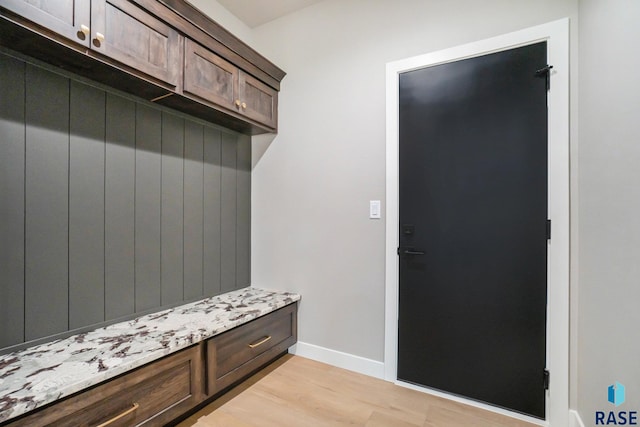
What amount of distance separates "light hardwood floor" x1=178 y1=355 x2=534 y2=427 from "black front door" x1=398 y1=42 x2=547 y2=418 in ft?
0.44

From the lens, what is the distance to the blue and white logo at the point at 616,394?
1.16m

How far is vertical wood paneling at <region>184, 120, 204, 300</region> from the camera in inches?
86.8

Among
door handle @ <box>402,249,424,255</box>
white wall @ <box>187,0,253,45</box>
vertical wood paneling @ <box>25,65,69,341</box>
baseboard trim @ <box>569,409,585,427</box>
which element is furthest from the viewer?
white wall @ <box>187,0,253,45</box>

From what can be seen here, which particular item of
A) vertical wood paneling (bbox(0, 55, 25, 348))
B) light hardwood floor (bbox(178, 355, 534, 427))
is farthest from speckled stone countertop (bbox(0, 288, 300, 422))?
light hardwood floor (bbox(178, 355, 534, 427))

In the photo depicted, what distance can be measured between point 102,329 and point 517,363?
8.01 feet

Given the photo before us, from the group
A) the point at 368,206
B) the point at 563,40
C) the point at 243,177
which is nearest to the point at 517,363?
the point at 368,206

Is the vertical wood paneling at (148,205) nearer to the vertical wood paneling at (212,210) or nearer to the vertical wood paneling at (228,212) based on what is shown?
the vertical wood paneling at (212,210)

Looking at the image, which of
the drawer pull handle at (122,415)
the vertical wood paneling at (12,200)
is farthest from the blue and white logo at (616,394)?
the vertical wood paneling at (12,200)

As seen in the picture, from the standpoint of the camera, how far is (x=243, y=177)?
8.89 ft

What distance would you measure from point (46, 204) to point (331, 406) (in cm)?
197

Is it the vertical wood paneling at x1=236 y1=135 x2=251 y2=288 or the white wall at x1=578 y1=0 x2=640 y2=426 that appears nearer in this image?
the white wall at x1=578 y1=0 x2=640 y2=426

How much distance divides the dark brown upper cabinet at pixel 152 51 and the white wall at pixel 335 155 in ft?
1.19

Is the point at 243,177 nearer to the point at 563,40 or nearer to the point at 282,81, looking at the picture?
the point at 282,81

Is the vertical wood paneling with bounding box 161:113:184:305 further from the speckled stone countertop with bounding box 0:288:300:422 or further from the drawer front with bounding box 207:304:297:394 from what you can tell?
the drawer front with bounding box 207:304:297:394
